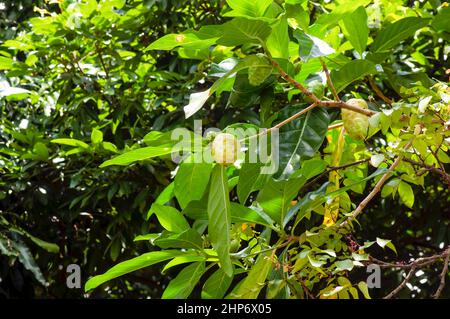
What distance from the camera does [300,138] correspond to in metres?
1.01

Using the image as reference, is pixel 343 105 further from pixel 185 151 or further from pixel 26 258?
pixel 26 258

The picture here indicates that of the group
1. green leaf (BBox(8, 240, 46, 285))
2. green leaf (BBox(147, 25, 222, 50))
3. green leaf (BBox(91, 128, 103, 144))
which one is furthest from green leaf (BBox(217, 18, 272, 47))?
green leaf (BBox(8, 240, 46, 285))

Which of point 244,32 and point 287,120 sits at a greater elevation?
point 244,32

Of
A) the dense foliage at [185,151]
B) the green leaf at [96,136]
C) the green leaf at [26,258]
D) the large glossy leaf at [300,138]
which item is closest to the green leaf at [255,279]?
the dense foliage at [185,151]

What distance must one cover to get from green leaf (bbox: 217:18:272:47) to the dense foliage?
3.2 inches

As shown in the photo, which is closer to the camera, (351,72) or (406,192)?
(351,72)

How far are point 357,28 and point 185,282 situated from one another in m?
0.46

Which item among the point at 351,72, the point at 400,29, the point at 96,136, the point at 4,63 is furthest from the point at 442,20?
the point at 4,63

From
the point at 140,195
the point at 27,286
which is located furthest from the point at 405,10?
the point at 27,286

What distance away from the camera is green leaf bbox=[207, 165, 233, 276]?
886 millimetres

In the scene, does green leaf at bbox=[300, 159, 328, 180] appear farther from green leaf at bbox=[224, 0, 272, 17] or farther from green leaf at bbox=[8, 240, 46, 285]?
green leaf at bbox=[8, 240, 46, 285]

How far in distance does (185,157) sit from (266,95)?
0.53 ft

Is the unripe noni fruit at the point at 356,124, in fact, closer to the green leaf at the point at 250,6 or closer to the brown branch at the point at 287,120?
the brown branch at the point at 287,120

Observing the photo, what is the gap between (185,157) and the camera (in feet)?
3.35
